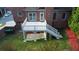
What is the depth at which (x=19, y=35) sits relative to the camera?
6.47ft

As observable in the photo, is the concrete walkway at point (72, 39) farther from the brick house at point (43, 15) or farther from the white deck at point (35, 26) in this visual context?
the white deck at point (35, 26)

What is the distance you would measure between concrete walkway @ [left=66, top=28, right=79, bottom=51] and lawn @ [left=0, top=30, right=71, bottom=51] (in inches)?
1.9

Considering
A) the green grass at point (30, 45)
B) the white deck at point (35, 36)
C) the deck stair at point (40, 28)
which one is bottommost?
the green grass at point (30, 45)

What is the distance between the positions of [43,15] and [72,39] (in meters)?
0.44

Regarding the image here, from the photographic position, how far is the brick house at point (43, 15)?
190cm

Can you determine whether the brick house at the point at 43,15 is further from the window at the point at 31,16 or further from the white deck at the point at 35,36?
the white deck at the point at 35,36

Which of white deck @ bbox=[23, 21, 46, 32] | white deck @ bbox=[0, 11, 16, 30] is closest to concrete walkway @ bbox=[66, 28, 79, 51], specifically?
white deck @ bbox=[23, 21, 46, 32]

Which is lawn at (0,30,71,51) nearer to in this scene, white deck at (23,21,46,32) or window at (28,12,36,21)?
white deck at (23,21,46,32)

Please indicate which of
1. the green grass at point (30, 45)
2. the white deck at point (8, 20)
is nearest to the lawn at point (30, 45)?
the green grass at point (30, 45)

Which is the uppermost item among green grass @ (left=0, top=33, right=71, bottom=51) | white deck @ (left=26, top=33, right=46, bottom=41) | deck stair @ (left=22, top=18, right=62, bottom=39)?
→ deck stair @ (left=22, top=18, right=62, bottom=39)

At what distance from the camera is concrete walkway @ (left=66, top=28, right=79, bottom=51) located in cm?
195

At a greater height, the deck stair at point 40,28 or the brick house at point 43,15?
the brick house at point 43,15

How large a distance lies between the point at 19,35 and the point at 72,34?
2.05 ft
